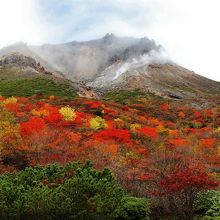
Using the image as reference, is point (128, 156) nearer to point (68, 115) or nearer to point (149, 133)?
point (149, 133)

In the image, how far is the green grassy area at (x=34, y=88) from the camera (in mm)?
123625

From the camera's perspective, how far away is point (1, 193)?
70.9ft

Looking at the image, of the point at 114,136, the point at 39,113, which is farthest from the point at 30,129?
the point at 39,113

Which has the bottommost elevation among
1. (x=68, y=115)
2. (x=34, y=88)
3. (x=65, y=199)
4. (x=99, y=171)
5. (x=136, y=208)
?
(x=136, y=208)

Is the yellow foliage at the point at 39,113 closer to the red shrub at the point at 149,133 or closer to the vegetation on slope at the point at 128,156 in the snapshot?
the vegetation on slope at the point at 128,156

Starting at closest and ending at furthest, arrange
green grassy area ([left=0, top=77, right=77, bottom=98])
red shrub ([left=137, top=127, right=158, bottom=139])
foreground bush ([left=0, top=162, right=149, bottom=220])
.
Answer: foreground bush ([left=0, top=162, right=149, bottom=220]) → red shrub ([left=137, top=127, right=158, bottom=139]) → green grassy area ([left=0, top=77, right=77, bottom=98])

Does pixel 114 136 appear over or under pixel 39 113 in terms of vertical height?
under

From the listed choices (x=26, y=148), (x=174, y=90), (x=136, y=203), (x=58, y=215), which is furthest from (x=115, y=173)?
(x=174, y=90)

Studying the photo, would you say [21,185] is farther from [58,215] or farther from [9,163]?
[9,163]

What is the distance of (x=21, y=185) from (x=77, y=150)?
16778 millimetres

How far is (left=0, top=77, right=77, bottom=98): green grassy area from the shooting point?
124 metres

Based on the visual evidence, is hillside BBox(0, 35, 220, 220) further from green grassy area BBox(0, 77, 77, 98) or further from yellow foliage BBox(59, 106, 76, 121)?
green grassy area BBox(0, 77, 77, 98)

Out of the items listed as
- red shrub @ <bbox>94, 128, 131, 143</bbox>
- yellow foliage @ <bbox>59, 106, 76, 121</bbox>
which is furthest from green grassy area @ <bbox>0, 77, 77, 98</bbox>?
red shrub @ <bbox>94, 128, 131, 143</bbox>

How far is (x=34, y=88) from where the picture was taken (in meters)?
130
